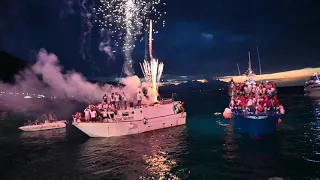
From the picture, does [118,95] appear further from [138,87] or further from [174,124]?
[174,124]

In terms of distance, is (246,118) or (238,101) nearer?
(246,118)

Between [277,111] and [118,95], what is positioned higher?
[118,95]

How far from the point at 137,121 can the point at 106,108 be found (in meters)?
5.51

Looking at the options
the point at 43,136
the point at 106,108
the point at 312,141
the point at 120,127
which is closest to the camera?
the point at 312,141

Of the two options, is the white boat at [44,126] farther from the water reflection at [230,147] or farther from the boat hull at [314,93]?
the boat hull at [314,93]

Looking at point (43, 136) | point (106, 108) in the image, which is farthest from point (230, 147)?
point (43, 136)

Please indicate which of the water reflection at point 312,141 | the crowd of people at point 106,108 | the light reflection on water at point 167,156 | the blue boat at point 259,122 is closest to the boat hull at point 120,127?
the crowd of people at point 106,108

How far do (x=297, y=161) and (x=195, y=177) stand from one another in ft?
36.3

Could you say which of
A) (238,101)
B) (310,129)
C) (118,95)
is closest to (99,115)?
(118,95)

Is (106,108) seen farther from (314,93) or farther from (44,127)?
(314,93)

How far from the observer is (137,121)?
160 feet

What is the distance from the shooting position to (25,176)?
2839cm

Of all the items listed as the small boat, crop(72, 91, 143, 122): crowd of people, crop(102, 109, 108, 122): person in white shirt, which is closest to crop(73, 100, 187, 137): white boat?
crop(102, 109, 108, 122): person in white shirt

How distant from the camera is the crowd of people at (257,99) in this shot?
41500 mm
